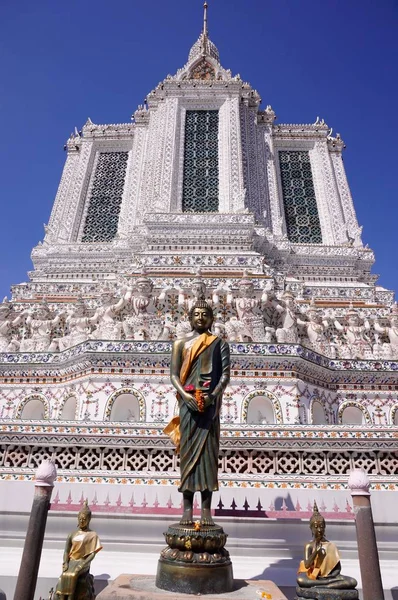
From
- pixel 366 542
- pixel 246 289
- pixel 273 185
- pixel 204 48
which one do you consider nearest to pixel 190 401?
pixel 366 542

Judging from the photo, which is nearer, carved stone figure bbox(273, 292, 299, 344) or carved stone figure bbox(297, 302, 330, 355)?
carved stone figure bbox(273, 292, 299, 344)

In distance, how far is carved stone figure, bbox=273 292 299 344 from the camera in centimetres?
1090

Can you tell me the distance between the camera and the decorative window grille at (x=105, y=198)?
19891mm

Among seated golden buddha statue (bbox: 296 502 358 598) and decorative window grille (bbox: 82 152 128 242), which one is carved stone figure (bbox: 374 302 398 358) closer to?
seated golden buddha statue (bbox: 296 502 358 598)

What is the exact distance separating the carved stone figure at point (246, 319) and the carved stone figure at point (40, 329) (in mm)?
4647

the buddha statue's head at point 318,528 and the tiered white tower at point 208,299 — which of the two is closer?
the buddha statue's head at point 318,528

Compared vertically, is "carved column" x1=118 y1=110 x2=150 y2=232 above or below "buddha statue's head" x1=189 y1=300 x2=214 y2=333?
above

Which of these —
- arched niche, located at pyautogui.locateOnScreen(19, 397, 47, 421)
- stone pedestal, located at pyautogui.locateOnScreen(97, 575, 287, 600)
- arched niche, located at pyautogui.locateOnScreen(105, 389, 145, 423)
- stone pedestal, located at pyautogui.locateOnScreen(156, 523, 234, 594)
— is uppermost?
arched niche, located at pyautogui.locateOnScreen(19, 397, 47, 421)

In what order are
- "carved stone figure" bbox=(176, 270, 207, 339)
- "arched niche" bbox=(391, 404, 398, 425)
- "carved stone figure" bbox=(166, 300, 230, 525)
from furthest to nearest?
"carved stone figure" bbox=(176, 270, 207, 339) → "arched niche" bbox=(391, 404, 398, 425) → "carved stone figure" bbox=(166, 300, 230, 525)

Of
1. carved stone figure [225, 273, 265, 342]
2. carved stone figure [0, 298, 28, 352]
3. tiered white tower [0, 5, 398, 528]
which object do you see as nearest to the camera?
tiered white tower [0, 5, 398, 528]

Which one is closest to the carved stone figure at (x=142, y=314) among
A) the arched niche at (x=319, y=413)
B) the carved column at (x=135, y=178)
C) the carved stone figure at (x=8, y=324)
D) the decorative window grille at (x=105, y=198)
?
the carved stone figure at (x=8, y=324)

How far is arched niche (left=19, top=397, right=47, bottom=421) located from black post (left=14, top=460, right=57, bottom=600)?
6.49 meters

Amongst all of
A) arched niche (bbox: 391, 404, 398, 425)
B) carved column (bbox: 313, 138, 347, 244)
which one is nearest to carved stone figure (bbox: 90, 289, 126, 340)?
arched niche (bbox: 391, 404, 398, 425)

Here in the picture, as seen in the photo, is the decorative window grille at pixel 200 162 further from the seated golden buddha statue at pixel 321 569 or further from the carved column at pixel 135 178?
the seated golden buddha statue at pixel 321 569
